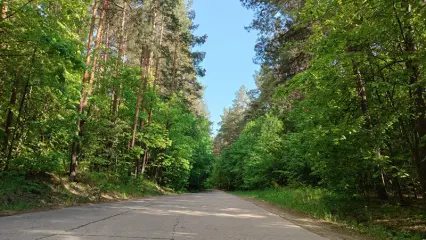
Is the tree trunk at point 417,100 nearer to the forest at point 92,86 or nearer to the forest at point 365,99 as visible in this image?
the forest at point 365,99

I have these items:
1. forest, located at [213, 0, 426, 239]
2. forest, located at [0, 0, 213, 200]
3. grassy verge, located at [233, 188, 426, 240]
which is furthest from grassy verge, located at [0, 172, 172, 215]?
grassy verge, located at [233, 188, 426, 240]

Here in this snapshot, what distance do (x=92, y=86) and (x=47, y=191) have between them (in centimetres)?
723

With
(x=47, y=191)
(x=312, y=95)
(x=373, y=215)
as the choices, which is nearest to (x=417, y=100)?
(x=312, y=95)

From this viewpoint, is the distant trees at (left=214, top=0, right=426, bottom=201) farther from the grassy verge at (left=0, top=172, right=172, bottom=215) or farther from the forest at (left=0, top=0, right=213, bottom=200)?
the grassy verge at (left=0, top=172, right=172, bottom=215)

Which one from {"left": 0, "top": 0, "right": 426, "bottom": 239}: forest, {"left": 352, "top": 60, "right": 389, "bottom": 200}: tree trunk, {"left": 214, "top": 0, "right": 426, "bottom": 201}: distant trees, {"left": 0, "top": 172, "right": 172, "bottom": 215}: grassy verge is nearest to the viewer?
{"left": 214, "top": 0, "right": 426, "bottom": 201}: distant trees

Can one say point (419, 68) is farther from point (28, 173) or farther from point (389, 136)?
point (28, 173)

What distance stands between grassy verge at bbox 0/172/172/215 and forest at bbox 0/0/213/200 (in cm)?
44

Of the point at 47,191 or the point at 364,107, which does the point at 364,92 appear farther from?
the point at 47,191

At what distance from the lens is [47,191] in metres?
12.5

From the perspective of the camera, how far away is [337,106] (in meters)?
10.6

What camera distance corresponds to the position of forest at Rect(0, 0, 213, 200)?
11.4 metres

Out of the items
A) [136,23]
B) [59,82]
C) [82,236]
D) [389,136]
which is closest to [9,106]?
[59,82]

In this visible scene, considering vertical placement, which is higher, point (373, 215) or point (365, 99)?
point (365, 99)

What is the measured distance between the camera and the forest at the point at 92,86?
11.4 m
